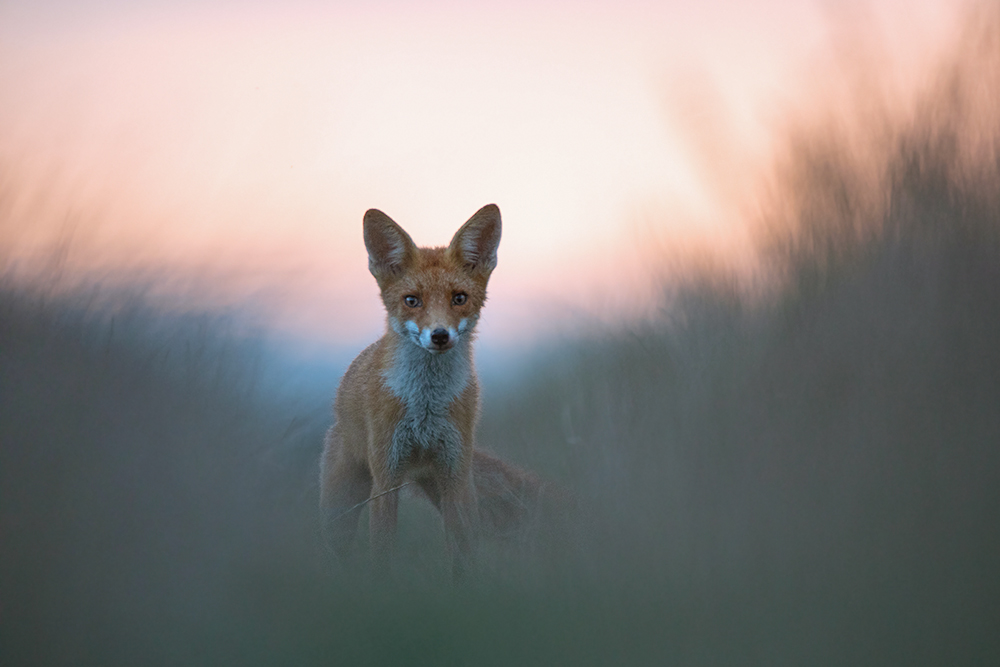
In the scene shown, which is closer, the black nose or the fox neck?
the black nose

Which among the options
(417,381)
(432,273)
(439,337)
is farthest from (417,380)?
(432,273)

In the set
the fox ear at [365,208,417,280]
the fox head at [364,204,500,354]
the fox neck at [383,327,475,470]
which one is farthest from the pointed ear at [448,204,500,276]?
the fox neck at [383,327,475,470]

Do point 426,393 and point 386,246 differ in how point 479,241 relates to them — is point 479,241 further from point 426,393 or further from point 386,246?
point 426,393

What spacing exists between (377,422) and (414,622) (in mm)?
2481

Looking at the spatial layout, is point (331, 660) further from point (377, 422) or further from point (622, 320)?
point (377, 422)

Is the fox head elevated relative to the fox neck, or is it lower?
elevated

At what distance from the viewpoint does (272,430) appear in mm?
1418

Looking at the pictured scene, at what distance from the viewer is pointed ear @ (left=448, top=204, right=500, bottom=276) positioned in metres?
3.73

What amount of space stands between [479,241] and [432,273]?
31cm

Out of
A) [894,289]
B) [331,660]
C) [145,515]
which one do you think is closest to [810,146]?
[894,289]

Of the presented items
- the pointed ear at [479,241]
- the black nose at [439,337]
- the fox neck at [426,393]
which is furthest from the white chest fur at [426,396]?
the pointed ear at [479,241]

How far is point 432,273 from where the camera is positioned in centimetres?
372

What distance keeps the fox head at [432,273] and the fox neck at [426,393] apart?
7 centimetres

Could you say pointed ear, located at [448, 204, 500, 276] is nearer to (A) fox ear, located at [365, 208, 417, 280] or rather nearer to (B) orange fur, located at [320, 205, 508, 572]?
(B) orange fur, located at [320, 205, 508, 572]
